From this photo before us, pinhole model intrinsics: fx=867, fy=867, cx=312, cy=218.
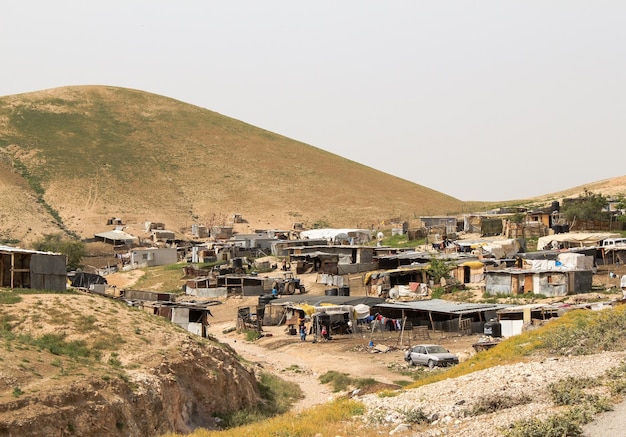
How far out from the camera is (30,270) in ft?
92.2

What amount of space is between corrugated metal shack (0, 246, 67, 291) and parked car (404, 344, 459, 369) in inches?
485

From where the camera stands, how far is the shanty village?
17.2 m

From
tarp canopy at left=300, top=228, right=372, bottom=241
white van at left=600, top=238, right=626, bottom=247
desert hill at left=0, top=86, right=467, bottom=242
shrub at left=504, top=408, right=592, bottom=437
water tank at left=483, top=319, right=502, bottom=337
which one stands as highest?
desert hill at left=0, top=86, right=467, bottom=242

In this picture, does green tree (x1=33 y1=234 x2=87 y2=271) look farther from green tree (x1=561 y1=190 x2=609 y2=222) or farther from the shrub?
the shrub

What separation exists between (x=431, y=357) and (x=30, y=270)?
13.7m

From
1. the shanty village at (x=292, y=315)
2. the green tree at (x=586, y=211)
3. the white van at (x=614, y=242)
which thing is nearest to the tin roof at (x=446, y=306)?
the shanty village at (x=292, y=315)

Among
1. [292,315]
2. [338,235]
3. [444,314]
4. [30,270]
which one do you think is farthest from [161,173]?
[30,270]

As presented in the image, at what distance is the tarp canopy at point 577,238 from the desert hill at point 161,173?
43.4 meters

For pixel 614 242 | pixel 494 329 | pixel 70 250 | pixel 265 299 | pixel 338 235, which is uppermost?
pixel 338 235

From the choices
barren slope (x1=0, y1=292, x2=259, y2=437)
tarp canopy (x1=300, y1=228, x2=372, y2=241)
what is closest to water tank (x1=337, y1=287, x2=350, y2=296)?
barren slope (x1=0, y1=292, x2=259, y2=437)

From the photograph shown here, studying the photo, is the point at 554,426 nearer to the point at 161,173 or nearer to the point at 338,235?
the point at 338,235

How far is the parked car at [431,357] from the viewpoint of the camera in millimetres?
29688

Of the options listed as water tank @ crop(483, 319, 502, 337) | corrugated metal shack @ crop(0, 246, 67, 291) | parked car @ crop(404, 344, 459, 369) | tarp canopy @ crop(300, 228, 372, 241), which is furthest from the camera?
tarp canopy @ crop(300, 228, 372, 241)

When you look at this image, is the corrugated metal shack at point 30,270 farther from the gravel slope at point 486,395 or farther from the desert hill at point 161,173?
the desert hill at point 161,173
